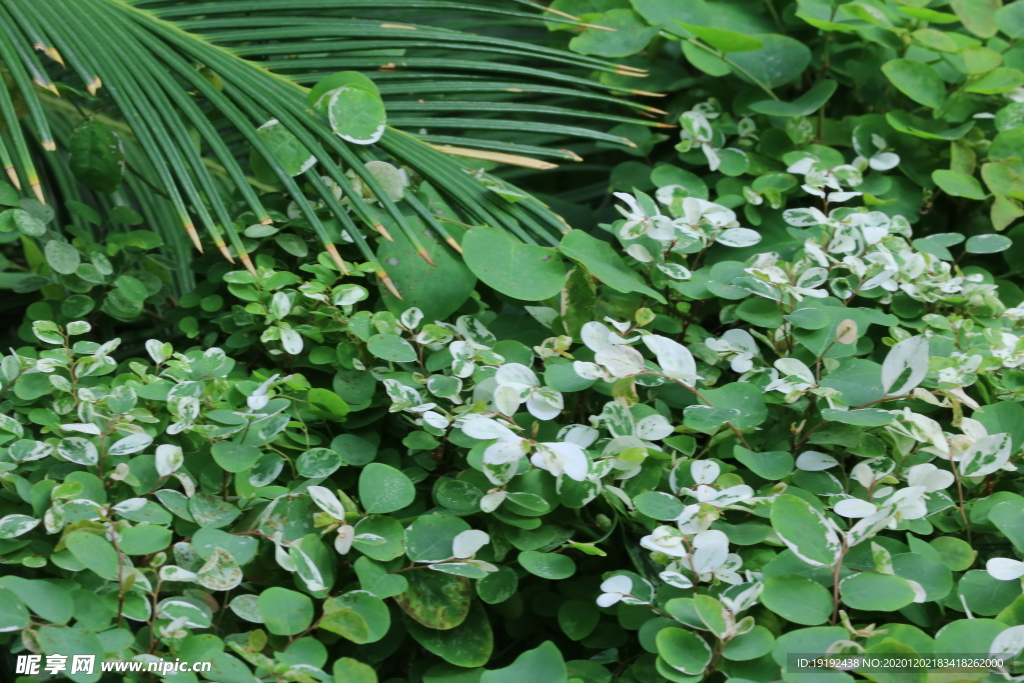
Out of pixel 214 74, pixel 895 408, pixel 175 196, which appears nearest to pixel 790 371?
pixel 895 408

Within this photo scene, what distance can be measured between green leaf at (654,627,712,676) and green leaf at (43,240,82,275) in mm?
736

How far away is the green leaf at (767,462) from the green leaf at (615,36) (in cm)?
68

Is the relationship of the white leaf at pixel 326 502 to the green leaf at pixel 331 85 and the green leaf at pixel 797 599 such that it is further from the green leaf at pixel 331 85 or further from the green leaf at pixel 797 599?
the green leaf at pixel 331 85

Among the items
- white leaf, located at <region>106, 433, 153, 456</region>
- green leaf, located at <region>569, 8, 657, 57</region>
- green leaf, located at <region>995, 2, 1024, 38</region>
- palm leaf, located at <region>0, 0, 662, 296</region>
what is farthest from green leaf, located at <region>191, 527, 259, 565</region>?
green leaf, located at <region>995, 2, 1024, 38</region>

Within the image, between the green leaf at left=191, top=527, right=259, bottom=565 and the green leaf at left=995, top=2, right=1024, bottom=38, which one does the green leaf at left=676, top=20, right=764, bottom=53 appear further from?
the green leaf at left=191, top=527, right=259, bottom=565

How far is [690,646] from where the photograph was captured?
585mm

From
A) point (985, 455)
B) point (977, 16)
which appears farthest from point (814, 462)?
point (977, 16)

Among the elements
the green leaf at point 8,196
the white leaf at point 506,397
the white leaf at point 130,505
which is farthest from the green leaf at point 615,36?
the white leaf at point 130,505

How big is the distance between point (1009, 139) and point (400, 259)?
84cm

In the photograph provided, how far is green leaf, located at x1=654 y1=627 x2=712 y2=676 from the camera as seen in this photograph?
1.89ft

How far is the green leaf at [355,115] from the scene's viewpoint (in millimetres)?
904

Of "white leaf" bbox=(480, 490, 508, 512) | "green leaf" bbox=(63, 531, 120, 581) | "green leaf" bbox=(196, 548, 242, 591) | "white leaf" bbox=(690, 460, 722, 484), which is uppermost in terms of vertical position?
"green leaf" bbox=(63, 531, 120, 581)

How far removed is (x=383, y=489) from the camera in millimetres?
661

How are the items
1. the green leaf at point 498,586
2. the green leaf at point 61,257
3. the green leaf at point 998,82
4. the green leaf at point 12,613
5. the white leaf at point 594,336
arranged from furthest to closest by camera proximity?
the green leaf at point 998,82 → the green leaf at point 61,257 → the white leaf at point 594,336 → the green leaf at point 498,586 → the green leaf at point 12,613
